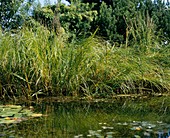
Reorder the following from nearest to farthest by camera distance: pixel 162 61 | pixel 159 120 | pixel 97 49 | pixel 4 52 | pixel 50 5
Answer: pixel 159 120 < pixel 4 52 < pixel 97 49 < pixel 162 61 < pixel 50 5

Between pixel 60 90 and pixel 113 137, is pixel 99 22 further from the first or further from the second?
pixel 113 137

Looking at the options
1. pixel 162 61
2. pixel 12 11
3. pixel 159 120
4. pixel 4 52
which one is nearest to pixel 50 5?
pixel 12 11

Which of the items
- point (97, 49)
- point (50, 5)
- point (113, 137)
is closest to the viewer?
point (113, 137)

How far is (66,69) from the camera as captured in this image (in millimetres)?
5824

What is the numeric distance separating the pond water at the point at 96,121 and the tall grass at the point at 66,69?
59 cm

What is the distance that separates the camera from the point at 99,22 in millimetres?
11773

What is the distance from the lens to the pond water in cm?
331

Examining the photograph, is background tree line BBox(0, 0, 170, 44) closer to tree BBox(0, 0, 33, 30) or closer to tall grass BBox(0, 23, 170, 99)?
tree BBox(0, 0, 33, 30)

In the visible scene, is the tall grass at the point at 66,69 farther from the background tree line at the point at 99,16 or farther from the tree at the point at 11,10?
the tree at the point at 11,10

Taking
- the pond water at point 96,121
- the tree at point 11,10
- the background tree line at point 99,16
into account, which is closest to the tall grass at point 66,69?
the pond water at point 96,121

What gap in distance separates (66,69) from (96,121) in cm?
207

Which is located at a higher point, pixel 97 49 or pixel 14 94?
pixel 97 49

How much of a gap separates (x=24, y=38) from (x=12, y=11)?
647 centimetres

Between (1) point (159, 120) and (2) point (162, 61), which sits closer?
(1) point (159, 120)
